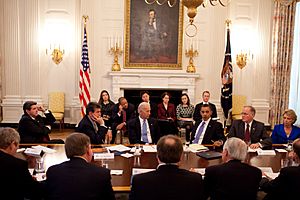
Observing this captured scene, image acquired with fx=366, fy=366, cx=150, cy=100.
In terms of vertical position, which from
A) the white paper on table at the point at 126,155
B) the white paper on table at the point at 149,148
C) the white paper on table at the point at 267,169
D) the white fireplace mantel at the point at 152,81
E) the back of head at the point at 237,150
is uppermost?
the white fireplace mantel at the point at 152,81

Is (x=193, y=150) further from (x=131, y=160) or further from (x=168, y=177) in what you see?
(x=168, y=177)

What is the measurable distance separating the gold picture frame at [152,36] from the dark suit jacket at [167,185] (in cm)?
705

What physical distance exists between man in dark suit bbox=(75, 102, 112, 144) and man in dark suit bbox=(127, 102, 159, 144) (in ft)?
1.64

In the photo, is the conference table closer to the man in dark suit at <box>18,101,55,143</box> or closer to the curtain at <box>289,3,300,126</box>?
the man in dark suit at <box>18,101,55,143</box>

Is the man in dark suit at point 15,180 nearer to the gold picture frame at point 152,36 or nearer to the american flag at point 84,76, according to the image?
the american flag at point 84,76

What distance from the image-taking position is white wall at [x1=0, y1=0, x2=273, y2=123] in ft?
30.8

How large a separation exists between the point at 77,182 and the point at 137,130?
2.90 m

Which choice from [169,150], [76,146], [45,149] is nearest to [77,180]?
[76,146]

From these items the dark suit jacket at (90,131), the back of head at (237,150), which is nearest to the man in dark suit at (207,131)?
the dark suit jacket at (90,131)

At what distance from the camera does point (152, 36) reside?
9.45 meters

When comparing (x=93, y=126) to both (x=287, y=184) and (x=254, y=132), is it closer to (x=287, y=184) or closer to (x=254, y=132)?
(x=254, y=132)

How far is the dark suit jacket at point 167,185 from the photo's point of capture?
8.25 ft

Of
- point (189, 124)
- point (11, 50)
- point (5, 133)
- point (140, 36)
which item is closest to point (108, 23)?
point (140, 36)

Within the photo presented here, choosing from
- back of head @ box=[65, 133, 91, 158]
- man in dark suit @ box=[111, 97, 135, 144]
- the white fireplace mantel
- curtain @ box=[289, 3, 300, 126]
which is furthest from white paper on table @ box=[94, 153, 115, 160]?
curtain @ box=[289, 3, 300, 126]
